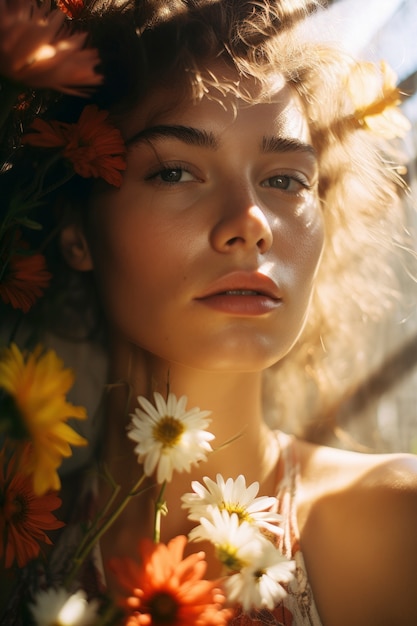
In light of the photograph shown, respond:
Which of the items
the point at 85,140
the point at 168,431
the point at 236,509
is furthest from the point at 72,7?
the point at 236,509

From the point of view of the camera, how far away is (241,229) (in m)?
1.01

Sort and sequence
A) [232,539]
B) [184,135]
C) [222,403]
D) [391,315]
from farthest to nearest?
[391,315]
[222,403]
[184,135]
[232,539]

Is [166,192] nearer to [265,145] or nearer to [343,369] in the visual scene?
[265,145]

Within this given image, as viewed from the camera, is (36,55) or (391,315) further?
(391,315)

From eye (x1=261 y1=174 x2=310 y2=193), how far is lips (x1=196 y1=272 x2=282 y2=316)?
17 cm

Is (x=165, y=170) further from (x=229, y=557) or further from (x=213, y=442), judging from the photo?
(x=229, y=557)

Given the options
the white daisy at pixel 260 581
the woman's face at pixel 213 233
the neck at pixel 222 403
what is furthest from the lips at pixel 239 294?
the white daisy at pixel 260 581

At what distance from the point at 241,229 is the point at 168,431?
0.33 meters

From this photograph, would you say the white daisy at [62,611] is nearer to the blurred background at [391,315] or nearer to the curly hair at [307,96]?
the curly hair at [307,96]

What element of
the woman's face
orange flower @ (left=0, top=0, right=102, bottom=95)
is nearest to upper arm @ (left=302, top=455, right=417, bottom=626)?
the woman's face

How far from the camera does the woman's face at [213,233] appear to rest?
41.1 inches

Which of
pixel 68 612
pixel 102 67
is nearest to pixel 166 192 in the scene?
pixel 102 67

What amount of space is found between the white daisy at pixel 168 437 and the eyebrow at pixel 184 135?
42cm

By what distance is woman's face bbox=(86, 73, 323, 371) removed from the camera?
1045 millimetres
